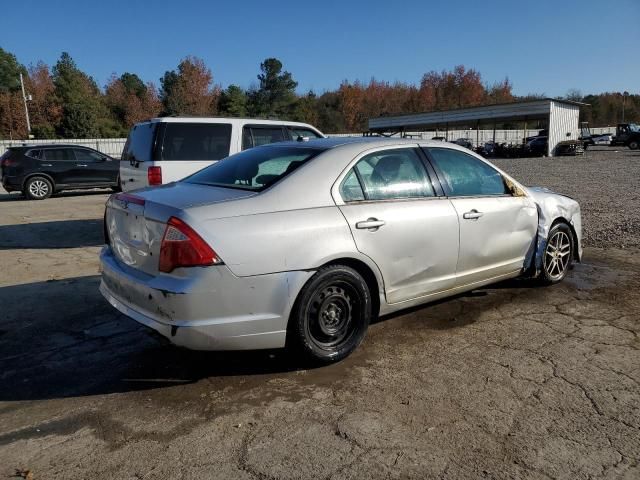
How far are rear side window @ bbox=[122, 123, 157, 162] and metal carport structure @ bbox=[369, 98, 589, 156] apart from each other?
35740mm

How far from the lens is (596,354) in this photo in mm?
3811

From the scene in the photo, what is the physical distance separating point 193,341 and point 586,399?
95.8 inches

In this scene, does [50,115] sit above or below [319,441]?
above

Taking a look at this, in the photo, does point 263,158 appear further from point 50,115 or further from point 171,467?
point 50,115

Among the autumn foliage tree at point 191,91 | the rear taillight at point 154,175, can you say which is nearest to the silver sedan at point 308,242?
the rear taillight at point 154,175

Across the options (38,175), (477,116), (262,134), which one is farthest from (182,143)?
(477,116)

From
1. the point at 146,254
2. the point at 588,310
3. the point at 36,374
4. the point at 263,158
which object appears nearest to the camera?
the point at 146,254

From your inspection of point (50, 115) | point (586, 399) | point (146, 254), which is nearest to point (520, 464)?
point (586, 399)

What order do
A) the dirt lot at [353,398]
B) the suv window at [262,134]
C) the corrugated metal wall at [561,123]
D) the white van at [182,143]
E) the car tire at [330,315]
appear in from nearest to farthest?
the dirt lot at [353,398] → the car tire at [330,315] → the white van at [182,143] → the suv window at [262,134] → the corrugated metal wall at [561,123]

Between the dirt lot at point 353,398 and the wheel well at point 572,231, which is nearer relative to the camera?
the dirt lot at point 353,398

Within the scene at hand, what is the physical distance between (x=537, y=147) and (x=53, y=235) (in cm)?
3639

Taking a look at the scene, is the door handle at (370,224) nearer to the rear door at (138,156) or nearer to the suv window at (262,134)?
the rear door at (138,156)

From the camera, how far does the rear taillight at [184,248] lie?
310 cm

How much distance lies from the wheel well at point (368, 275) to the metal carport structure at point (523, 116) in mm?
38005
